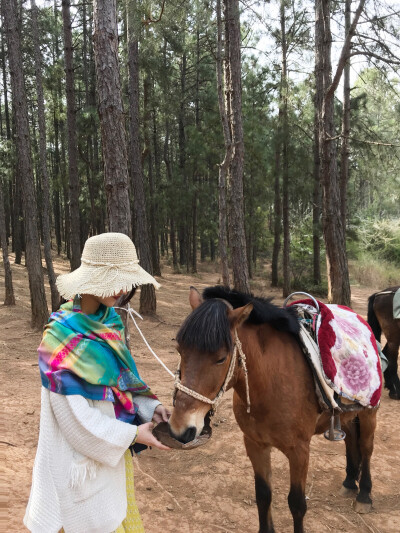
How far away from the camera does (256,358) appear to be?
2.39 metres

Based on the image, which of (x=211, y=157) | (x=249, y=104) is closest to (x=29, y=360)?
(x=211, y=157)

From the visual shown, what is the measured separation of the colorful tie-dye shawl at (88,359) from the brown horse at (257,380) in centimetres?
26

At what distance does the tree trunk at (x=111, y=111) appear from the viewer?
4.10 meters

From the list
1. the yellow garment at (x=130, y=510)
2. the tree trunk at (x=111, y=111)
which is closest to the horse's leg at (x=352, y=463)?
the yellow garment at (x=130, y=510)

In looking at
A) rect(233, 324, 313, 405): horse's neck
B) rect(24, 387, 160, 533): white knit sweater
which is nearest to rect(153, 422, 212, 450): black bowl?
rect(24, 387, 160, 533): white knit sweater

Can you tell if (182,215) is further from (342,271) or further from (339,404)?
(339,404)

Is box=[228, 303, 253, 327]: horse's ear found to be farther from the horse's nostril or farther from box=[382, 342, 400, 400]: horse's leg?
box=[382, 342, 400, 400]: horse's leg

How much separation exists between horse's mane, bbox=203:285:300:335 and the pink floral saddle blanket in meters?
0.27

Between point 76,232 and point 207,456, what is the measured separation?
7.98 meters

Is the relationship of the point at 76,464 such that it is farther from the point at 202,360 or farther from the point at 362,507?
the point at 362,507

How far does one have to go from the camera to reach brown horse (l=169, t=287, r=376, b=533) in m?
1.94

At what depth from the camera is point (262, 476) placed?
2.83 metres

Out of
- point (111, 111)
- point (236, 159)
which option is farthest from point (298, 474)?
point (236, 159)

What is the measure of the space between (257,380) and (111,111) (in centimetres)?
317
